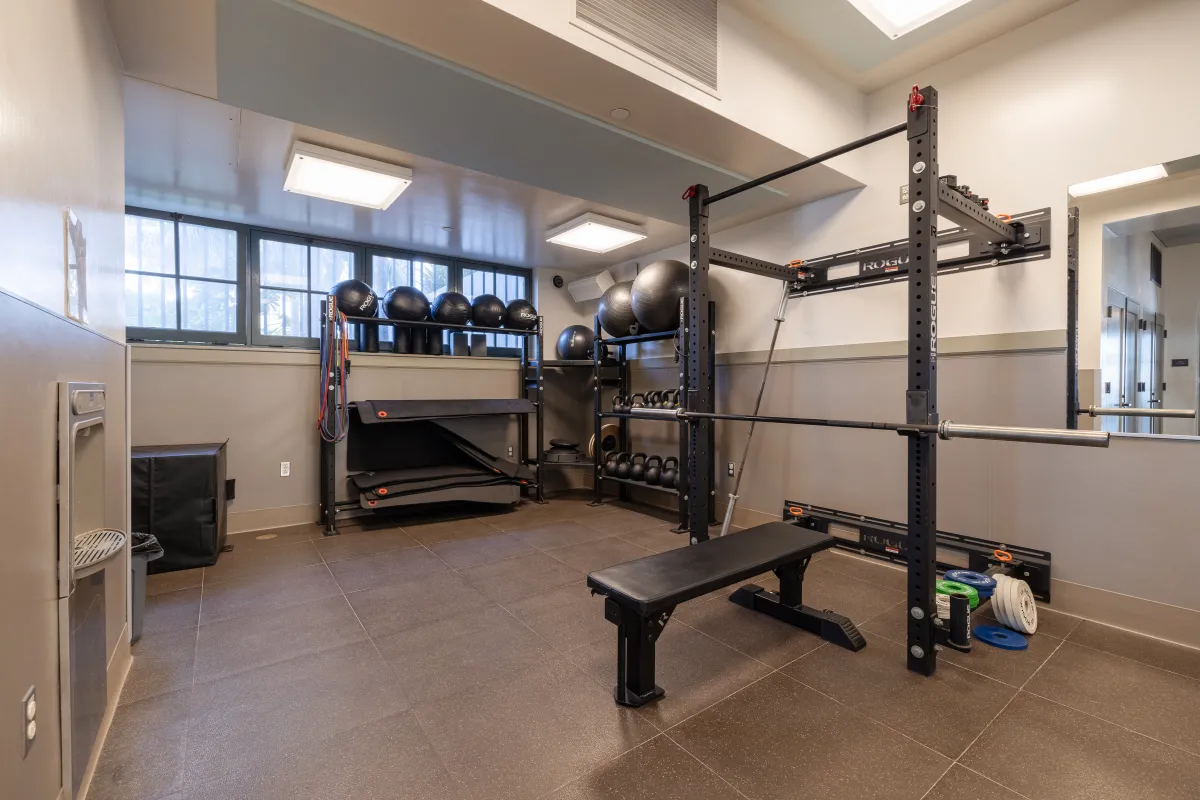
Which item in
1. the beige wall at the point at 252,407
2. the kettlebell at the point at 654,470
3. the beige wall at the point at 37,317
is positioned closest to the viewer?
the beige wall at the point at 37,317

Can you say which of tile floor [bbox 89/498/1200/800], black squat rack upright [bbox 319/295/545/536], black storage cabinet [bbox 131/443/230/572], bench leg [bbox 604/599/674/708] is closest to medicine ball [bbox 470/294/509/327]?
black squat rack upright [bbox 319/295/545/536]

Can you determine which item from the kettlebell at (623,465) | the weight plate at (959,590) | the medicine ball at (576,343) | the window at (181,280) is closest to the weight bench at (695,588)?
the weight plate at (959,590)

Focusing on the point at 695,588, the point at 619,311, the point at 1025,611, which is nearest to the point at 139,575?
the point at 695,588

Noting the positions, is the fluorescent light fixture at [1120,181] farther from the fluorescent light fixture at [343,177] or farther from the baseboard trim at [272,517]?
the baseboard trim at [272,517]

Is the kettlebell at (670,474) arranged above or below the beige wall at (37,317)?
below

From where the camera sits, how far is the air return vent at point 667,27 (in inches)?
80.7

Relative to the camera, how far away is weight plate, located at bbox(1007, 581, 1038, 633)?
7.64ft

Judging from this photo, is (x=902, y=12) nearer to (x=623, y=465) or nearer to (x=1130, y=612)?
(x=1130, y=612)

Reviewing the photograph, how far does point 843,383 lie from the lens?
353cm

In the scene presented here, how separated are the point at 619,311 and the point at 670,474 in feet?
5.26

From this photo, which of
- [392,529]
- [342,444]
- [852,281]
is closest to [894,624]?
[852,281]

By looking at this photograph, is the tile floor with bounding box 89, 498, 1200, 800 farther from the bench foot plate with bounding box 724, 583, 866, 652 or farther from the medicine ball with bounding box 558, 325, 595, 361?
the medicine ball with bounding box 558, 325, 595, 361

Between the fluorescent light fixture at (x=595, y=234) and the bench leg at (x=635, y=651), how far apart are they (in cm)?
325

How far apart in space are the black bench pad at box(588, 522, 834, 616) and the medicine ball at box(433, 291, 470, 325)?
137 inches
